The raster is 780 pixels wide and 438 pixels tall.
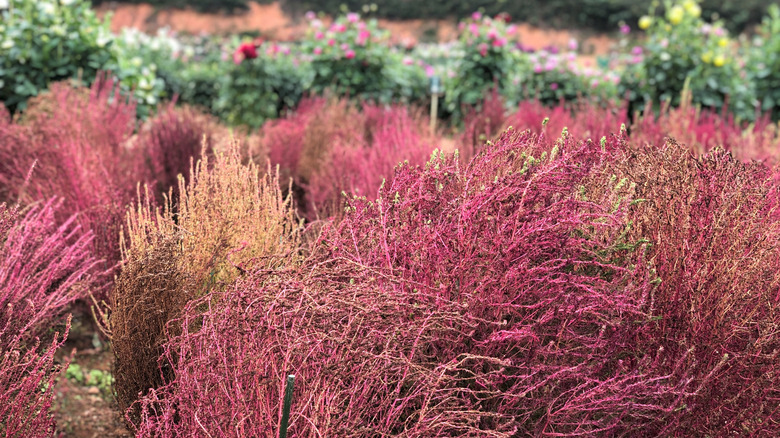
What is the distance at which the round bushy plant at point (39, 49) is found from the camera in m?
6.20

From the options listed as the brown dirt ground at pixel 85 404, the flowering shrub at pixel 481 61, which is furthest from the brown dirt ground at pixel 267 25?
the brown dirt ground at pixel 85 404

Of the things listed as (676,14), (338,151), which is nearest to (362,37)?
(676,14)

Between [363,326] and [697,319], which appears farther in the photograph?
[697,319]

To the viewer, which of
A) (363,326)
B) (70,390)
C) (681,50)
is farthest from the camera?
(681,50)

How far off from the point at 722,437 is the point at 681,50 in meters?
6.62

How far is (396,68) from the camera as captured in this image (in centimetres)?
979

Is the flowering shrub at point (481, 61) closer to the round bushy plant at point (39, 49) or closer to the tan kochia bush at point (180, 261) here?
the round bushy plant at point (39, 49)

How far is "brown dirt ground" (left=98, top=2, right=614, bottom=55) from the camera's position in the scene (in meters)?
25.6

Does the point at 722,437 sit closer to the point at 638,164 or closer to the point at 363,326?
the point at 638,164

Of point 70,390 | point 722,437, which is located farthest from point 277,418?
point 70,390

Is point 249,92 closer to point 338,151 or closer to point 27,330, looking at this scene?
point 338,151

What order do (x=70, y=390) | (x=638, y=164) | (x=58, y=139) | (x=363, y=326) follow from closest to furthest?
(x=363, y=326) → (x=638, y=164) → (x=70, y=390) → (x=58, y=139)

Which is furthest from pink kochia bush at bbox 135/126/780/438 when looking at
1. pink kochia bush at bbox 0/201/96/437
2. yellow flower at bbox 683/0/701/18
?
yellow flower at bbox 683/0/701/18

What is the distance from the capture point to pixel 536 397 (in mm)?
1876
